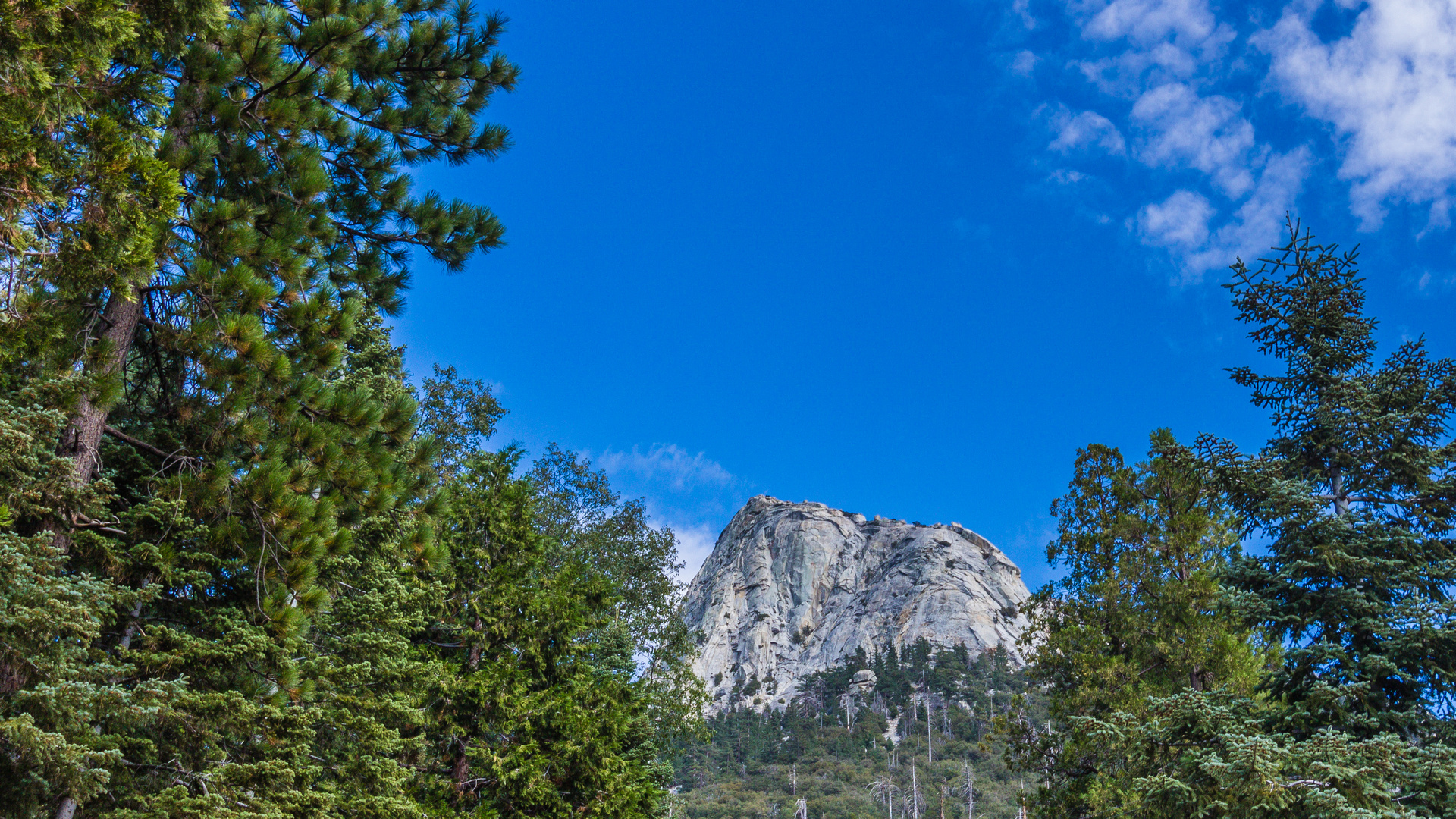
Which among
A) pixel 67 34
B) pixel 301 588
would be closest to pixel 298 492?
pixel 301 588

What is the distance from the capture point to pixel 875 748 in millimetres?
72062

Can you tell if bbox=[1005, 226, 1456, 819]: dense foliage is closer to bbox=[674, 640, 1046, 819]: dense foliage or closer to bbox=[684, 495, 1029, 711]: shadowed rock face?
bbox=[674, 640, 1046, 819]: dense foliage

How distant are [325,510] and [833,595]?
114825 mm

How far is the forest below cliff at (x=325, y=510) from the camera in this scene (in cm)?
476

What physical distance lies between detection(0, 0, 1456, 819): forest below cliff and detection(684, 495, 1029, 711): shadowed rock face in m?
91.1

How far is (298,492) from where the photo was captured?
19.3 feet

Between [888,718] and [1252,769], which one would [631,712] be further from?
[888,718]

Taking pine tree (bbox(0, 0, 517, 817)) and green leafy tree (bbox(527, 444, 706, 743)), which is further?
green leafy tree (bbox(527, 444, 706, 743))

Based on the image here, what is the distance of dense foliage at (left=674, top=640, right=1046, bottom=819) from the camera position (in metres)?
55.8

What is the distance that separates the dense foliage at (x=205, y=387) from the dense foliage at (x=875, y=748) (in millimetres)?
43373

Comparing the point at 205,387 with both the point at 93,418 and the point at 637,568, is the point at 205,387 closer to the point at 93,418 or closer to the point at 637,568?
the point at 93,418

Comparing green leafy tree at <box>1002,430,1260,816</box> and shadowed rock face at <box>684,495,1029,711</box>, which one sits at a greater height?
shadowed rock face at <box>684,495,1029,711</box>

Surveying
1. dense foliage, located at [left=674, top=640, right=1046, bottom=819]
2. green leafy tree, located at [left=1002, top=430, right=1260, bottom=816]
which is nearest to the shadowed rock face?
dense foliage, located at [left=674, top=640, right=1046, bottom=819]

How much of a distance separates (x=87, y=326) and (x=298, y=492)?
183 cm
